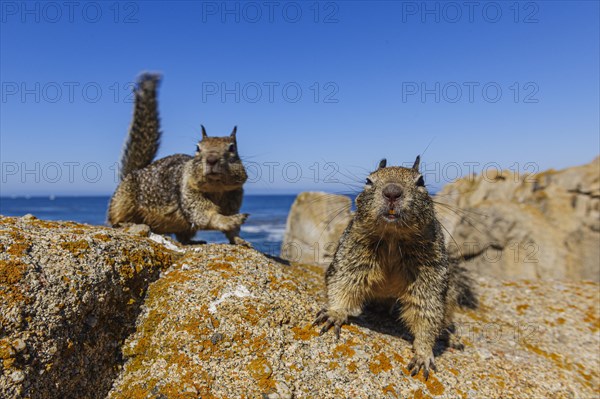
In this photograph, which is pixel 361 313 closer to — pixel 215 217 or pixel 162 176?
pixel 215 217

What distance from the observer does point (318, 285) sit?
5523 millimetres

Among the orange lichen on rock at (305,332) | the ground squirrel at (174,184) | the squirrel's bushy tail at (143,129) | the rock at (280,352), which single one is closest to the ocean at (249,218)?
the ground squirrel at (174,184)

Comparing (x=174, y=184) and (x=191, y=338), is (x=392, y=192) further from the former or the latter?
(x=174, y=184)

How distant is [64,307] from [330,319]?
237 centimetres

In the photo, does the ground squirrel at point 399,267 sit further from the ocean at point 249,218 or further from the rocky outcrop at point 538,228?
the rocky outcrop at point 538,228

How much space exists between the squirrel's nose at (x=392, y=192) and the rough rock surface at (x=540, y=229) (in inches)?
271

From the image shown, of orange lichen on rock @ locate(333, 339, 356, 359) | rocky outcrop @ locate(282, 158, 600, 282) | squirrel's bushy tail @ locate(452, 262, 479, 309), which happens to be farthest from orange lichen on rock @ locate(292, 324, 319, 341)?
rocky outcrop @ locate(282, 158, 600, 282)

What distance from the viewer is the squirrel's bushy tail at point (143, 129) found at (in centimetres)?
718

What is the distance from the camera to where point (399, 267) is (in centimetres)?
434

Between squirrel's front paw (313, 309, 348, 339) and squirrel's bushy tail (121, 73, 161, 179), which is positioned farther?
squirrel's bushy tail (121, 73, 161, 179)

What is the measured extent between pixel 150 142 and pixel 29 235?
4229 millimetres

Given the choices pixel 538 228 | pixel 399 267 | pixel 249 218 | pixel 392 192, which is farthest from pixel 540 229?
pixel 249 218

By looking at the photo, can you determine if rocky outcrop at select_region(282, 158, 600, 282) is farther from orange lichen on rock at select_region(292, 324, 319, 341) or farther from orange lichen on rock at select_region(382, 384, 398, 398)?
orange lichen on rock at select_region(382, 384, 398, 398)

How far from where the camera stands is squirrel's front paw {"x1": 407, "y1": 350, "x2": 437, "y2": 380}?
386 centimetres
